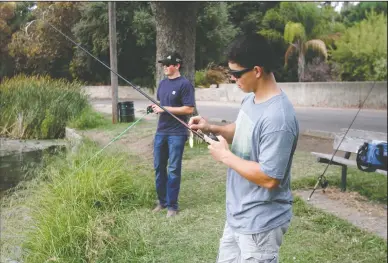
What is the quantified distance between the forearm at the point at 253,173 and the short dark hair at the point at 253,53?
0.44 metres

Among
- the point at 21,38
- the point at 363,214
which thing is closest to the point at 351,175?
the point at 363,214

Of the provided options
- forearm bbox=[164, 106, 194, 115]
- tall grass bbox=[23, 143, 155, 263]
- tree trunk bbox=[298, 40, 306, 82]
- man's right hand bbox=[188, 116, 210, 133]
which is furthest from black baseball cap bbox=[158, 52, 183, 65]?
tree trunk bbox=[298, 40, 306, 82]

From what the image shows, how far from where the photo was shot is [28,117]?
1261 cm

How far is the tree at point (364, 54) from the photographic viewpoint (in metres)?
9.58

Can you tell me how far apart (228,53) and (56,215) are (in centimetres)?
258

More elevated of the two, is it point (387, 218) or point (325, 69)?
point (325, 69)

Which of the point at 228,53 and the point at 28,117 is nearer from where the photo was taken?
the point at 228,53

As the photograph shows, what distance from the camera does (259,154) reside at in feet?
6.63

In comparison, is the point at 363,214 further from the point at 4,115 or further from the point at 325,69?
the point at 325,69

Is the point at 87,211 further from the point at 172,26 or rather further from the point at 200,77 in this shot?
the point at 200,77

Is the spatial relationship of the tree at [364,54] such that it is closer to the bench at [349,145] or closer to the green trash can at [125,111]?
the bench at [349,145]

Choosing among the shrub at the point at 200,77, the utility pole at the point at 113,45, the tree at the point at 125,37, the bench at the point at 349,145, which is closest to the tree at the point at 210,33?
the shrub at the point at 200,77

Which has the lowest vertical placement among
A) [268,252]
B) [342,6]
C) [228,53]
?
[268,252]

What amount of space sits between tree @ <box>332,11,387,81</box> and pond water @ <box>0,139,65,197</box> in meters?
6.78
